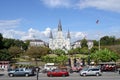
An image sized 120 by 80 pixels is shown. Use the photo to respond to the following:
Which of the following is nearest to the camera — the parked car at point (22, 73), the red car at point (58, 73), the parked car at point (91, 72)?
the parked car at point (91, 72)

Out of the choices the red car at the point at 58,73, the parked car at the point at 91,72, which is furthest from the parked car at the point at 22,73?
the parked car at the point at 91,72

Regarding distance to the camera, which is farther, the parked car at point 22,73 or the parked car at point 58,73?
the parked car at point 22,73

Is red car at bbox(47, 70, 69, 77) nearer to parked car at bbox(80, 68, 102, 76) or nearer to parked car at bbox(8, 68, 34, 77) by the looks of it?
parked car at bbox(80, 68, 102, 76)

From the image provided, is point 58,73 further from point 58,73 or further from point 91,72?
point 91,72

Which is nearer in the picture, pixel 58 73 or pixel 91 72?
pixel 91 72

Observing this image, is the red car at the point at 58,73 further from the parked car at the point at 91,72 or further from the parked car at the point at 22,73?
the parked car at the point at 22,73

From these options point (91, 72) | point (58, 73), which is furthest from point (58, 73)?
point (91, 72)

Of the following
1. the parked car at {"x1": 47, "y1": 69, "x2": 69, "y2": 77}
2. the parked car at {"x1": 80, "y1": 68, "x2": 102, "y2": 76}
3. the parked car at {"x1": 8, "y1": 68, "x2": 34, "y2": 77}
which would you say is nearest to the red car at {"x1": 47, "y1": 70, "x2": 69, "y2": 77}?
the parked car at {"x1": 47, "y1": 69, "x2": 69, "y2": 77}

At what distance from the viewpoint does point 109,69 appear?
212ft

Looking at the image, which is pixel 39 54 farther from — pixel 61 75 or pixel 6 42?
pixel 61 75

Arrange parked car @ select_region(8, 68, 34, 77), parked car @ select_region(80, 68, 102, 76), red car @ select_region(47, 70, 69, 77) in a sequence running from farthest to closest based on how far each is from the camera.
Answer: parked car @ select_region(8, 68, 34, 77), red car @ select_region(47, 70, 69, 77), parked car @ select_region(80, 68, 102, 76)

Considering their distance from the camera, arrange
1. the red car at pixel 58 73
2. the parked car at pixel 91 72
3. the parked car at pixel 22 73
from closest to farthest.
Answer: the parked car at pixel 91 72, the red car at pixel 58 73, the parked car at pixel 22 73

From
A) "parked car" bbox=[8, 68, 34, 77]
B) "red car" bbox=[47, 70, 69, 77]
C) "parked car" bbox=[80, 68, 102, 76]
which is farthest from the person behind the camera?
"parked car" bbox=[8, 68, 34, 77]

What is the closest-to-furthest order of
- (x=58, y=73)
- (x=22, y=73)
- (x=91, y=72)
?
Answer: (x=91, y=72) → (x=58, y=73) → (x=22, y=73)
